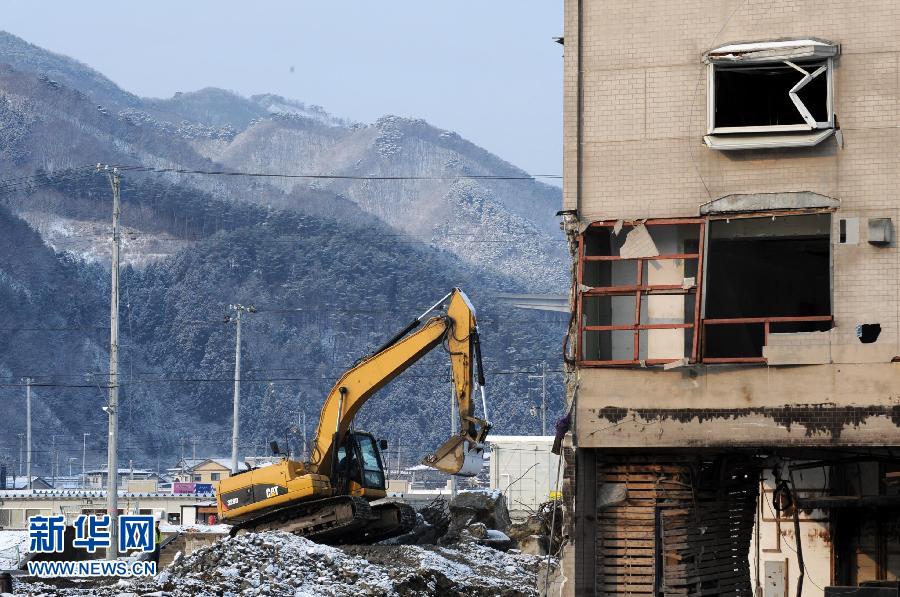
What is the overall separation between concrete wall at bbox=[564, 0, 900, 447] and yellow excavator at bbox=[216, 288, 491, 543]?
8791 mm

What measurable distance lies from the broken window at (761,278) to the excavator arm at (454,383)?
238 inches

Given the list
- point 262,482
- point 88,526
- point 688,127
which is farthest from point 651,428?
point 88,526

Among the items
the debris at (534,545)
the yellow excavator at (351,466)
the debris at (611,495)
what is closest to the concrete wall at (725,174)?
the debris at (611,495)

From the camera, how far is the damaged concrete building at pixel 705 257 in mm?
20500

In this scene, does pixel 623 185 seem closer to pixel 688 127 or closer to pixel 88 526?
pixel 688 127

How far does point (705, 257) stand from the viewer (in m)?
21.1

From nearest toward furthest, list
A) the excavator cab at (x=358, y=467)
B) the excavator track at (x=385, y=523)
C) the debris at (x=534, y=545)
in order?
1. the excavator track at (x=385, y=523)
2. the excavator cab at (x=358, y=467)
3. the debris at (x=534, y=545)

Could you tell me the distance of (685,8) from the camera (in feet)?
70.8

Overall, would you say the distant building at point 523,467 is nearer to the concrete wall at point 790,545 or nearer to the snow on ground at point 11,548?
the snow on ground at point 11,548

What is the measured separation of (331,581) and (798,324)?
8.42 m

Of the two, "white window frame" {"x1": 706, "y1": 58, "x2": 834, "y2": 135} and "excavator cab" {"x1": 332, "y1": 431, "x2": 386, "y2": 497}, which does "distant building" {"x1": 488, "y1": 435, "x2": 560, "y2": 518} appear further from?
"white window frame" {"x1": 706, "y1": 58, "x2": 834, "y2": 135}

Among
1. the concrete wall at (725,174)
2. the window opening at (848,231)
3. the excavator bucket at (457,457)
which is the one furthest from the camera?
the excavator bucket at (457,457)

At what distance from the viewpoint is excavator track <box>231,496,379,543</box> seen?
101ft

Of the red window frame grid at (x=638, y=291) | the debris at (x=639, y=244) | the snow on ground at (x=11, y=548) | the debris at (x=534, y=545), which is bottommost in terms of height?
the snow on ground at (x=11, y=548)
